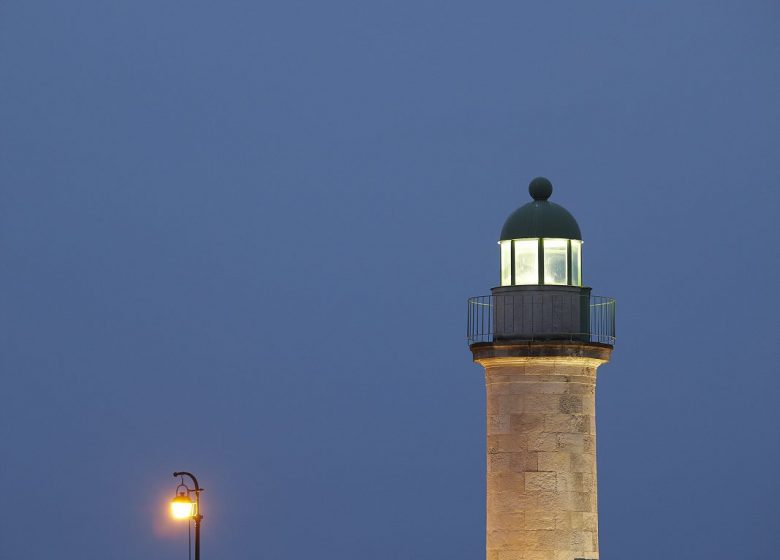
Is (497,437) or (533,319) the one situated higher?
(533,319)

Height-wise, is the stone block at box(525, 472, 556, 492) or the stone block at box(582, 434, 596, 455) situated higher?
the stone block at box(582, 434, 596, 455)

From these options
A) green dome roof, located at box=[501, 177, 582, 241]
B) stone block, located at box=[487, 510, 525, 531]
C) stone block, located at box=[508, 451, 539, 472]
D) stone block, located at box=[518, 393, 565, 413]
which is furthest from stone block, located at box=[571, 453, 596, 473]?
green dome roof, located at box=[501, 177, 582, 241]

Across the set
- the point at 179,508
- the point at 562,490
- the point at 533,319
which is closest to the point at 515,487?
the point at 562,490

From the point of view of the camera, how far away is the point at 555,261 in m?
31.5

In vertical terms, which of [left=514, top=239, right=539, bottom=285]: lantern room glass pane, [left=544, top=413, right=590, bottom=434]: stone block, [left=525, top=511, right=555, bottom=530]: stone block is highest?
[left=514, top=239, right=539, bottom=285]: lantern room glass pane

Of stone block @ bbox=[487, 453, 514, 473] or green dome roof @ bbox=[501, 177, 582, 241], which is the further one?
green dome roof @ bbox=[501, 177, 582, 241]

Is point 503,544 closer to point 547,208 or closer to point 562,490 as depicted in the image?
point 562,490

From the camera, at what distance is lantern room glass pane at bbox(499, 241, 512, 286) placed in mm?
31656

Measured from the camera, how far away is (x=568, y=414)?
30.8m

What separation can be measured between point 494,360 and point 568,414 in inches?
58.5

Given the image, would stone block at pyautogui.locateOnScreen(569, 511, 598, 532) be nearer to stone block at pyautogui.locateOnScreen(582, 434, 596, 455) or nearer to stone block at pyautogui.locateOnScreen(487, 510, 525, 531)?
stone block at pyautogui.locateOnScreen(487, 510, 525, 531)

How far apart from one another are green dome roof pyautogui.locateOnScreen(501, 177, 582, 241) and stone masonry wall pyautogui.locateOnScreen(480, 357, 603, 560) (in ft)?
6.88

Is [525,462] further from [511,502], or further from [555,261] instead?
[555,261]

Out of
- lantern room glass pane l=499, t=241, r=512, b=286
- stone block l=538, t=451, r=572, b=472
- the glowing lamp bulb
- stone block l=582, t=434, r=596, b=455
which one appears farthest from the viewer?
lantern room glass pane l=499, t=241, r=512, b=286
